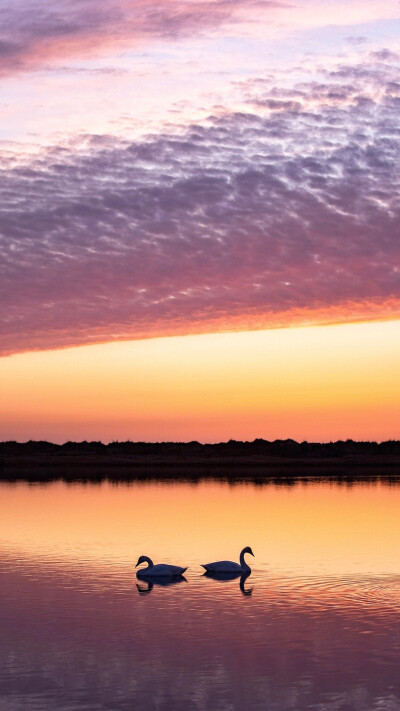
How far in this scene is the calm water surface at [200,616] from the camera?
14.7 meters

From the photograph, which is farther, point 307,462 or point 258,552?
point 307,462

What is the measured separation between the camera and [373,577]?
80.6 feet

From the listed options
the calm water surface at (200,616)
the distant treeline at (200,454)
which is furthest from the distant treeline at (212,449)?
the calm water surface at (200,616)

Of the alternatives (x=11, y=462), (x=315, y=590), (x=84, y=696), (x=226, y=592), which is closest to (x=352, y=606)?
(x=315, y=590)

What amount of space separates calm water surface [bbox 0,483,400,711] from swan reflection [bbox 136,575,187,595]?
A: 9.0 inches

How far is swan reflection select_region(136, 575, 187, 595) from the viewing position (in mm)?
24031

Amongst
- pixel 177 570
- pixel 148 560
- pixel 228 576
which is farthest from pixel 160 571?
pixel 228 576

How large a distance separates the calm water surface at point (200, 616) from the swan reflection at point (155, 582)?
227 mm

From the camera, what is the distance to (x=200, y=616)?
67.1 ft

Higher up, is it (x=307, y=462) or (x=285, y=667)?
(x=307, y=462)

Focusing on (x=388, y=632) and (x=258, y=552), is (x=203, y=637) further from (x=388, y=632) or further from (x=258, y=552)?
(x=258, y=552)

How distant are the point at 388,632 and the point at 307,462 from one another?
10010cm

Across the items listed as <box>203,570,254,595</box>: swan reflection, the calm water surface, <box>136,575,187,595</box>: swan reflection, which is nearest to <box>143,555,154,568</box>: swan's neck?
the calm water surface

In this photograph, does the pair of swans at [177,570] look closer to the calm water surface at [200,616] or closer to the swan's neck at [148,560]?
the swan's neck at [148,560]
